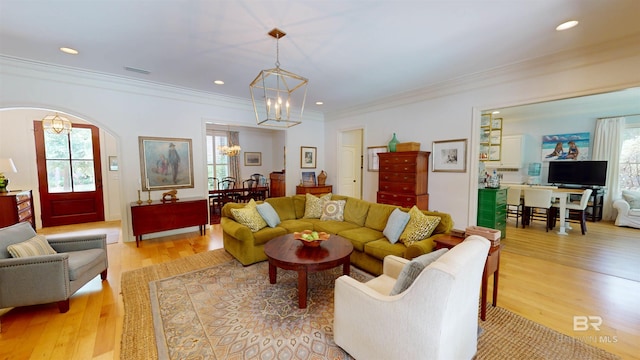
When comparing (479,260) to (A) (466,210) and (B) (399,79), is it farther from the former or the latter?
(B) (399,79)

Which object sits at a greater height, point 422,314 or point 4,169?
point 4,169

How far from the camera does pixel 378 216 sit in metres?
3.54

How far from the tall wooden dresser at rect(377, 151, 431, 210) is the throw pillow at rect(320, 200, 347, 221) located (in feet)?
4.22

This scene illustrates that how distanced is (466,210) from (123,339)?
467 cm

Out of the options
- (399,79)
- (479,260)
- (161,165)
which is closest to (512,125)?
(399,79)

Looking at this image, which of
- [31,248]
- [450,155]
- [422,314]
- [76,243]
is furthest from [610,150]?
[31,248]

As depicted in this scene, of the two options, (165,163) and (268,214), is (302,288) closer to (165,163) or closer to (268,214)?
(268,214)

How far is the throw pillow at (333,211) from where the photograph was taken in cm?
400

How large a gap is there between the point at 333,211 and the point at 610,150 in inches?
264

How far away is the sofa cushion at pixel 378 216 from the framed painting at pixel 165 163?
3579 millimetres

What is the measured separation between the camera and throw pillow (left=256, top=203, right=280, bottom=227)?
3.58 metres

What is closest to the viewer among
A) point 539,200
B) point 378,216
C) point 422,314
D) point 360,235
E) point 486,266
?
point 422,314

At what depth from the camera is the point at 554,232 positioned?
480 cm

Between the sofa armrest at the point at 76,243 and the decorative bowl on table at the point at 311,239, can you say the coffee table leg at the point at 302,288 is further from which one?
the sofa armrest at the point at 76,243
